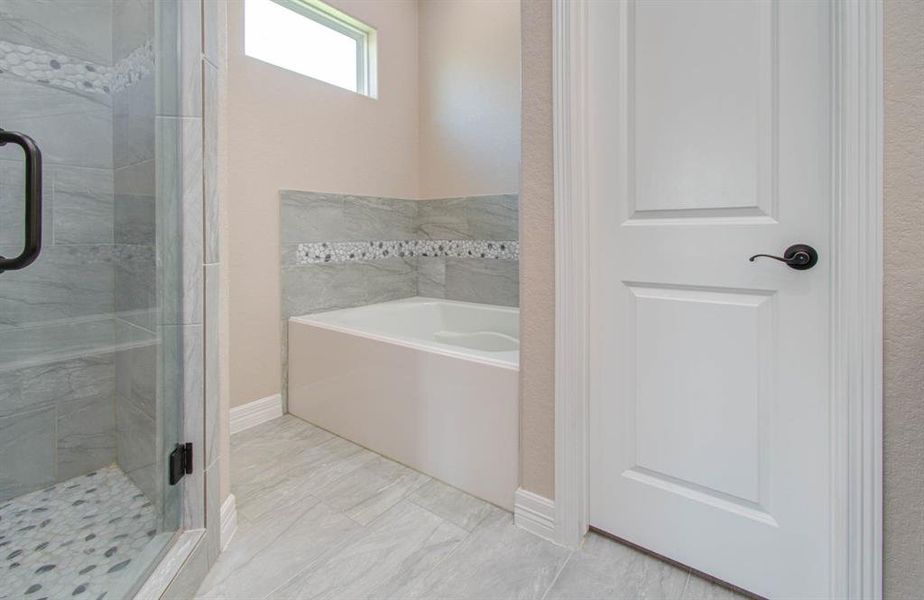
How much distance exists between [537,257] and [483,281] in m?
1.60

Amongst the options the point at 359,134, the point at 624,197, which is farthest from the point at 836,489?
the point at 359,134

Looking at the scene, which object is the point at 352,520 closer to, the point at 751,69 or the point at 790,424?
the point at 790,424

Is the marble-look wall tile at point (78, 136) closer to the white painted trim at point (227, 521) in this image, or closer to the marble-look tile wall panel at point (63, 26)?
the marble-look tile wall panel at point (63, 26)

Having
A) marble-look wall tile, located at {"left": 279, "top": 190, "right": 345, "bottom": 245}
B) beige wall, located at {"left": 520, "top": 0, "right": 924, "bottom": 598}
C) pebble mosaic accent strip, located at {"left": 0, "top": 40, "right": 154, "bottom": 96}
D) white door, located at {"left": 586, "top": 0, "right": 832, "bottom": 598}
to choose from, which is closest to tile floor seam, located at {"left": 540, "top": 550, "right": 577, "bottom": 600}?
white door, located at {"left": 586, "top": 0, "right": 832, "bottom": 598}

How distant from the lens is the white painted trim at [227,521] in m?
1.37

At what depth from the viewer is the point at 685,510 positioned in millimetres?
1244

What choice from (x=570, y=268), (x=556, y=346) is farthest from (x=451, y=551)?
(x=570, y=268)

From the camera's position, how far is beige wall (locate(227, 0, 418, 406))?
2.24 metres

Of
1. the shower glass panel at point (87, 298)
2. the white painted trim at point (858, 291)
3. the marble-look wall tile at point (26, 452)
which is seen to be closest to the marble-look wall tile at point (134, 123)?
the shower glass panel at point (87, 298)

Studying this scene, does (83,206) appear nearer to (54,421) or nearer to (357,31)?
(54,421)

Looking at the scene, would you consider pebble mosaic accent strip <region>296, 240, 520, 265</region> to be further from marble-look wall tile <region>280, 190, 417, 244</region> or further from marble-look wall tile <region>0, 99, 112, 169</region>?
marble-look wall tile <region>0, 99, 112, 169</region>

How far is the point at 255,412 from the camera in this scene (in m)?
2.34

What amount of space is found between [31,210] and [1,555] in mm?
1084

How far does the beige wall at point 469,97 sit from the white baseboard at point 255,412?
1.74 meters
